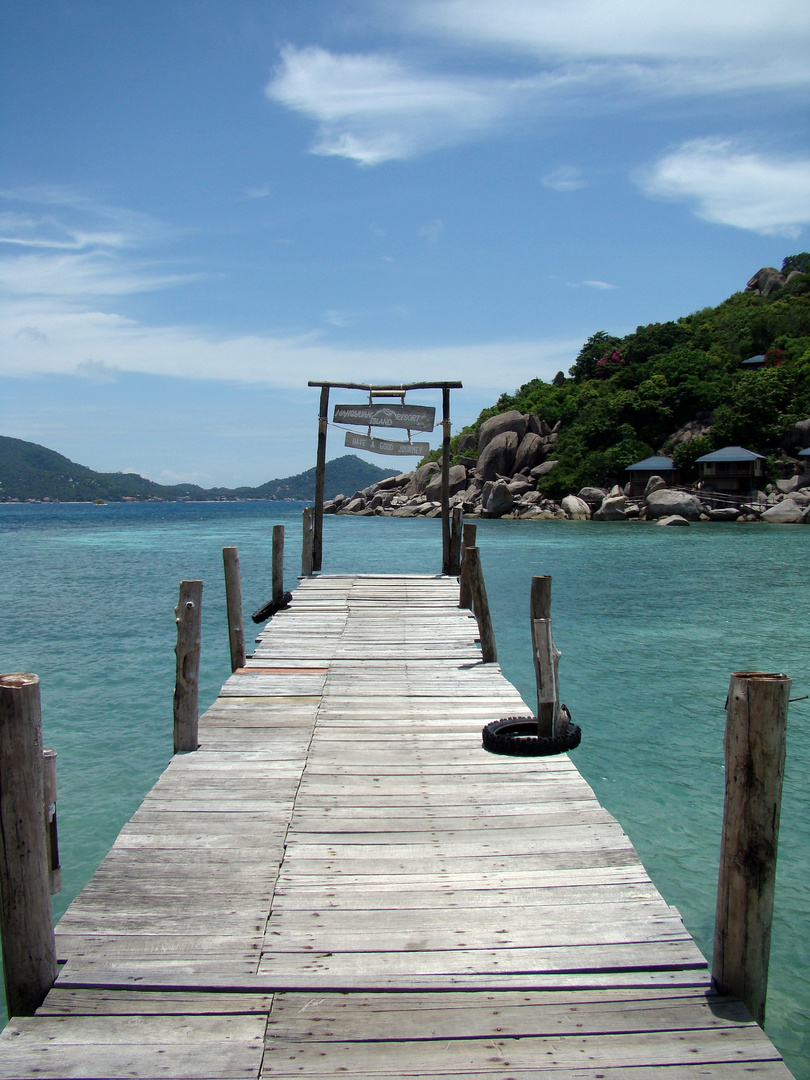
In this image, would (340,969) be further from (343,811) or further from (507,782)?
(507,782)

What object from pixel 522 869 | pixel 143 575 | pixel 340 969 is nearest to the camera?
pixel 340 969

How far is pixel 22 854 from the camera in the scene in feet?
10.5

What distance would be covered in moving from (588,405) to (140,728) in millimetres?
63600

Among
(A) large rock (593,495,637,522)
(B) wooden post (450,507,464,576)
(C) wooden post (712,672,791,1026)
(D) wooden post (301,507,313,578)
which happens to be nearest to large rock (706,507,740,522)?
(A) large rock (593,495,637,522)

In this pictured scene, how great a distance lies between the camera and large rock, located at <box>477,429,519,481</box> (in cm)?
6706

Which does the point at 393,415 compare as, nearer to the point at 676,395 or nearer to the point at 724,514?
the point at 724,514

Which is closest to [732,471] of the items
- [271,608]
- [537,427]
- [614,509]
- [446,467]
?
[614,509]

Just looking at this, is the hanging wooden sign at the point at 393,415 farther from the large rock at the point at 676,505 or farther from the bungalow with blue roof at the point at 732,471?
the bungalow with blue roof at the point at 732,471

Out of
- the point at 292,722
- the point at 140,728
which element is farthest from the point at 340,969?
the point at 140,728

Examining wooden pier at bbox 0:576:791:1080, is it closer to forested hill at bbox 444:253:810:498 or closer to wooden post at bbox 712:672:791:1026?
wooden post at bbox 712:672:791:1026

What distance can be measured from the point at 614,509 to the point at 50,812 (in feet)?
180

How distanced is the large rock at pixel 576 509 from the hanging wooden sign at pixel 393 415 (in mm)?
45034

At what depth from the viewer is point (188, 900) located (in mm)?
3791

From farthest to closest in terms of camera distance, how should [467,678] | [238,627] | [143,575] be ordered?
[143,575], [238,627], [467,678]
